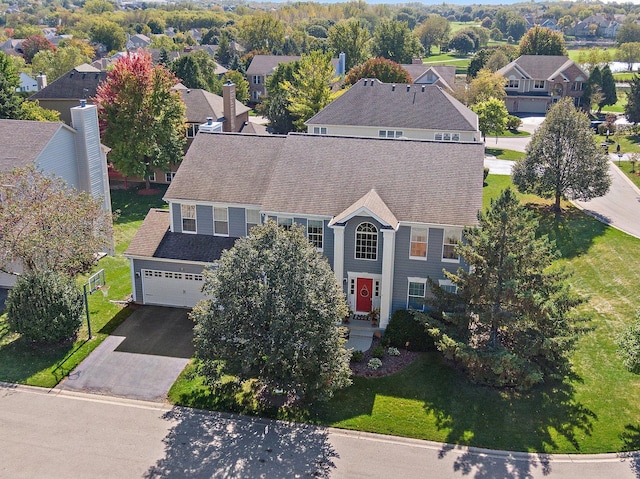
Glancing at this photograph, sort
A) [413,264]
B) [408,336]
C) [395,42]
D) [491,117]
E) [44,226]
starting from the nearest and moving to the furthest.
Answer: [408,336]
[44,226]
[413,264]
[491,117]
[395,42]

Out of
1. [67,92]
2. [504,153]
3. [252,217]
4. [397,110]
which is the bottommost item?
[504,153]

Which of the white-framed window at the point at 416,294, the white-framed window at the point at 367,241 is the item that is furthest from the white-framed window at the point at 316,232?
the white-framed window at the point at 416,294

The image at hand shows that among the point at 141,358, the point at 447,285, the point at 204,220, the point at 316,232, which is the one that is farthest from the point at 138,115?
the point at 447,285

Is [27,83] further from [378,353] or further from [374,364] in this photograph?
[374,364]

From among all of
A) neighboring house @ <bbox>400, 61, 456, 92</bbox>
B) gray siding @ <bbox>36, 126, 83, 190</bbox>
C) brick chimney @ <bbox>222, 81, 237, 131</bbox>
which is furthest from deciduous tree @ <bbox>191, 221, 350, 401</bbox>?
neighboring house @ <bbox>400, 61, 456, 92</bbox>

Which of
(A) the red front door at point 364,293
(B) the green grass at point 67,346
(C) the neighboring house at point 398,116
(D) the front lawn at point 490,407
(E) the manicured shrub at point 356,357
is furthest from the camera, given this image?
(C) the neighboring house at point 398,116

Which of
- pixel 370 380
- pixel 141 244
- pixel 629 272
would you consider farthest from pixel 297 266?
pixel 629 272

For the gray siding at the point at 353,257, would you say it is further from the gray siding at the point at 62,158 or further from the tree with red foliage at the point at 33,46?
the tree with red foliage at the point at 33,46
